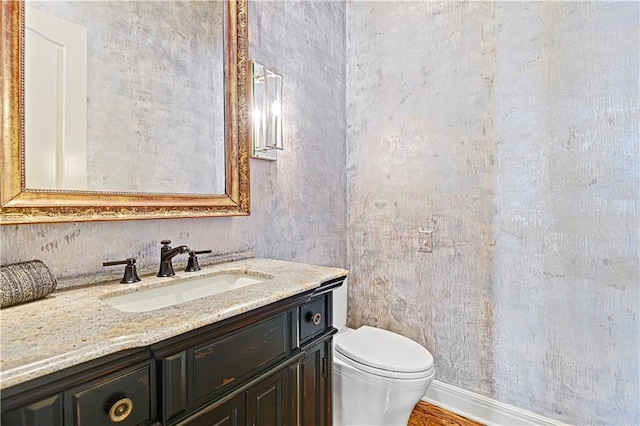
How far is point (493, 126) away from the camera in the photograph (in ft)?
5.58

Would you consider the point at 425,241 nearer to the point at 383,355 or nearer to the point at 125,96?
the point at 383,355

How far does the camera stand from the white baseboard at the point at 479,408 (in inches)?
64.1

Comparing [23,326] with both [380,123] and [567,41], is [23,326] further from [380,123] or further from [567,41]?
[567,41]

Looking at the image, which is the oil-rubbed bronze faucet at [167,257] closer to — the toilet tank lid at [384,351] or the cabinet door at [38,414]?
the cabinet door at [38,414]

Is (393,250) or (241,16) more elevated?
(241,16)

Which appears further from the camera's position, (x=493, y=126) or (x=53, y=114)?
(x=493, y=126)

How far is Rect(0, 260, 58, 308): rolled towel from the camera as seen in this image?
79 centimetres

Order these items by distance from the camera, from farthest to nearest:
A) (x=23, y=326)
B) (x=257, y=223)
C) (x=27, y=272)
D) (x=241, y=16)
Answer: (x=257, y=223) → (x=241, y=16) → (x=27, y=272) → (x=23, y=326)

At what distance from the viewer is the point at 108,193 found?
1.09 metres

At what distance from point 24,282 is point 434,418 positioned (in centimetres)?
190

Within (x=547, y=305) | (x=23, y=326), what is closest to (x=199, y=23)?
(x=23, y=326)

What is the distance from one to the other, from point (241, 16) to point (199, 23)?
0.20 metres

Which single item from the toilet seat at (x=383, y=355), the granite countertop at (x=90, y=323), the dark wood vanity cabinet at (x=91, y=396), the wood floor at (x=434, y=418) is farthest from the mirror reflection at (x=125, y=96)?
the wood floor at (x=434, y=418)

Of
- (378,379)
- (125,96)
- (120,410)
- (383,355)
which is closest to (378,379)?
(378,379)
